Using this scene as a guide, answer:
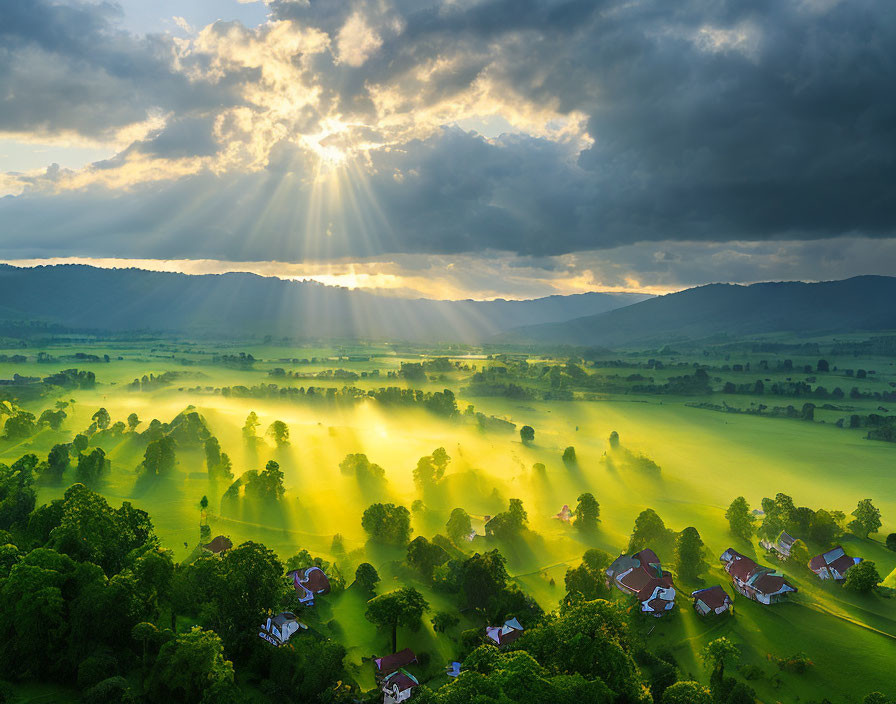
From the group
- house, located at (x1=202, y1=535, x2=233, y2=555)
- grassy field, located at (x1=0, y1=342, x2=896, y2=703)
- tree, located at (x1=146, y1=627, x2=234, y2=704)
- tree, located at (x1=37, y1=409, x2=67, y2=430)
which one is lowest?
grassy field, located at (x1=0, y1=342, x2=896, y2=703)

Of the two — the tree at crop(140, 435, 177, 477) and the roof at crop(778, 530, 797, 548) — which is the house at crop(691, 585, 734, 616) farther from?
the tree at crop(140, 435, 177, 477)

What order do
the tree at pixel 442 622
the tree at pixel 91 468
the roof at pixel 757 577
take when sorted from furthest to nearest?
the tree at pixel 91 468 → the roof at pixel 757 577 → the tree at pixel 442 622

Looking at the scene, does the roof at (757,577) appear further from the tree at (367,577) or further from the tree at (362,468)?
the tree at (362,468)

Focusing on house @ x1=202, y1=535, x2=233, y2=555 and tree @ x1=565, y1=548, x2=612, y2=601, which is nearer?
tree @ x1=565, y1=548, x2=612, y2=601

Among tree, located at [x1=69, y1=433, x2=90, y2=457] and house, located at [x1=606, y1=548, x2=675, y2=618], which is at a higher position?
tree, located at [x1=69, y1=433, x2=90, y2=457]

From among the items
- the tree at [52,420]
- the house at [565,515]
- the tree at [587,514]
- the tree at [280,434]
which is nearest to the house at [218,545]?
the house at [565,515]

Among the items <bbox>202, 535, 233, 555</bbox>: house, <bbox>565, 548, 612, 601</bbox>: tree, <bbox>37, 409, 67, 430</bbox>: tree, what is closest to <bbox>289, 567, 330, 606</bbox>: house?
<bbox>202, 535, 233, 555</bbox>: house
